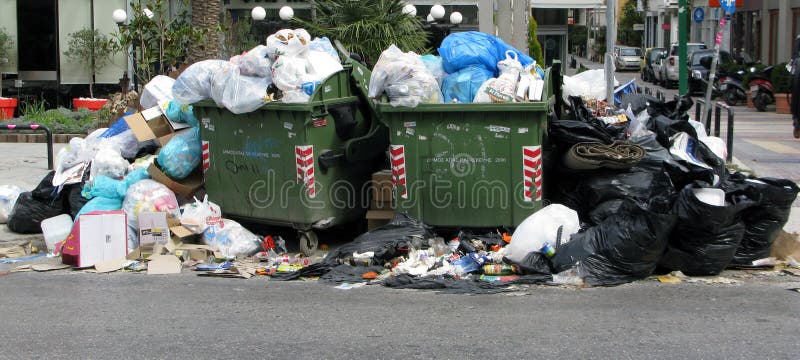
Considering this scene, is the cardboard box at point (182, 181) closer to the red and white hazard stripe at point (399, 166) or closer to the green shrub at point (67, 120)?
the red and white hazard stripe at point (399, 166)

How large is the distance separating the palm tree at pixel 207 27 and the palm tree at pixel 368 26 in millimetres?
1561

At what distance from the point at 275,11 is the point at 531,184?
20.8m

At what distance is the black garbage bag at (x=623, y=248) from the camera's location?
6.23 metres

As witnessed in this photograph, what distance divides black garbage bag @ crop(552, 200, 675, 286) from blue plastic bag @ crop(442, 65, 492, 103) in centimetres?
168

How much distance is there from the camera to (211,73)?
7.93 meters

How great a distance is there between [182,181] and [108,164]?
2.22 ft

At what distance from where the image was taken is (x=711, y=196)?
21.4ft

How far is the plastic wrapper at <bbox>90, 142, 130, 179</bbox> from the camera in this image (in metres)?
8.31

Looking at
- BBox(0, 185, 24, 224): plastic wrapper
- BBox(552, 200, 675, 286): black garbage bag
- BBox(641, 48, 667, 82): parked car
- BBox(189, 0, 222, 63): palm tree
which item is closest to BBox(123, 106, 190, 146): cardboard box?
BBox(0, 185, 24, 224): plastic wrapper

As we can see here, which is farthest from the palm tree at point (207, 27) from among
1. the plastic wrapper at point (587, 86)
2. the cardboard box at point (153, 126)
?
the plastic wrapper at point (587, 86)

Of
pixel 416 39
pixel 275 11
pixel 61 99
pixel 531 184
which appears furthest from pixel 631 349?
pixel 275 11

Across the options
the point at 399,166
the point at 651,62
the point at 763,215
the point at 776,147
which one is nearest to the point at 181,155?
the point at 399,166

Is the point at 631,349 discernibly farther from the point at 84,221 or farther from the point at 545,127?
the point at 84,221

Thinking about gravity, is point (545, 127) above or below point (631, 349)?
above
